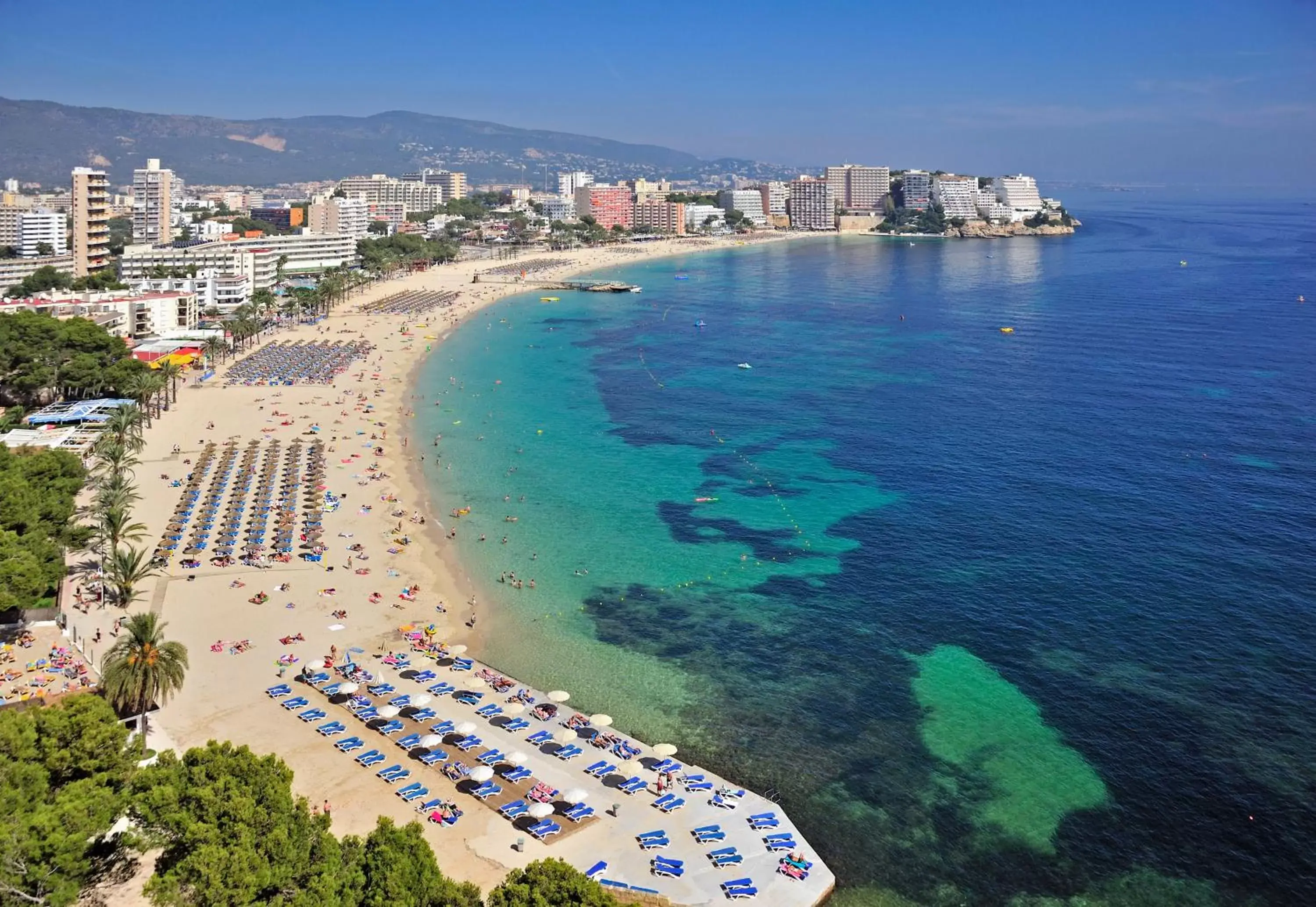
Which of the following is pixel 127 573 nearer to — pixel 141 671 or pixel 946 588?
pixel 141 671

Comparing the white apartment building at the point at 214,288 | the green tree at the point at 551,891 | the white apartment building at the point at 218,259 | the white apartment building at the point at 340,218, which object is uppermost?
the white apartment building at the point at 340,218

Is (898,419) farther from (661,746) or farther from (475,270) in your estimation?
(475,270)

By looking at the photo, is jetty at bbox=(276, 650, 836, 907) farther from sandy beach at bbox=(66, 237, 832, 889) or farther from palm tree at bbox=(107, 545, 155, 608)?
palm tree at bbox=(107, 545, 155, 608)

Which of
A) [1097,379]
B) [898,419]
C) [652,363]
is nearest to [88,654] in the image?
[898,419]

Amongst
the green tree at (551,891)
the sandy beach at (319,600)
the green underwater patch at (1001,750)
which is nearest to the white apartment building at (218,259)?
the sandy beach at (319,600)

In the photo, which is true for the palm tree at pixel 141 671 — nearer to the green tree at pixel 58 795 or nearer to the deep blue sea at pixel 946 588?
the green tree at pixel 58 795

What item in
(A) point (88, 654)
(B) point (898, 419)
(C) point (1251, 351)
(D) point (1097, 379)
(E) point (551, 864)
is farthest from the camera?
(C) point (1251, 351)
